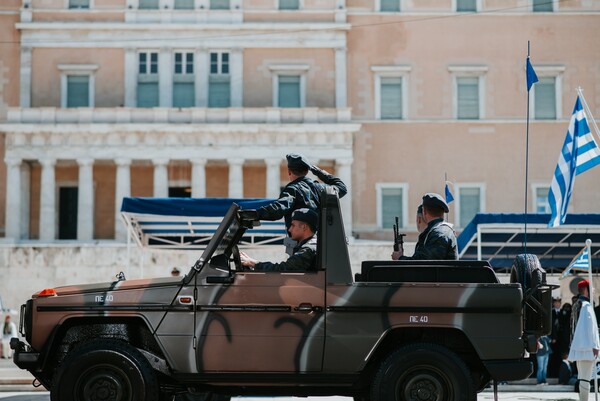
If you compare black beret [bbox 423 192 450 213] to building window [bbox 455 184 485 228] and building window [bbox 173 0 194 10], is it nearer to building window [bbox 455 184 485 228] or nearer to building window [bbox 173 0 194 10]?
building window [bbox 455 184 485 228]

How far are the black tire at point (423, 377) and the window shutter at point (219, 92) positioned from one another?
3869 centimetres

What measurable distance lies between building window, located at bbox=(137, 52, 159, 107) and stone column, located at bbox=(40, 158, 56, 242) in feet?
15.0

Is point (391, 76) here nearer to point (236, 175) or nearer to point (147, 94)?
point (236, 175)

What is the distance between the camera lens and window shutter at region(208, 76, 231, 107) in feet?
A: 159

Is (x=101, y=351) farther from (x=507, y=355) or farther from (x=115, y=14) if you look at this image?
(x=115, y=14)

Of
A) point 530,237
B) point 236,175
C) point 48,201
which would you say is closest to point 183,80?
point 236,175

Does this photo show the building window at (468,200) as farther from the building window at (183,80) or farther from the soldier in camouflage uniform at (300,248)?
the soldier in camouflage uniform at (300,248)

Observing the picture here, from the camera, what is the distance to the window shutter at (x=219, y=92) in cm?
4859

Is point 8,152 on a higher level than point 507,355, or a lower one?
higher

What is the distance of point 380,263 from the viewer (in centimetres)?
1074

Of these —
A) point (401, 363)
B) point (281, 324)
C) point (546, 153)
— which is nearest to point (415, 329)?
point (401, 363)

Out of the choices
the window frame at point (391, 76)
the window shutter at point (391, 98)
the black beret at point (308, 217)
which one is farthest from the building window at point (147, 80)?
the black beret at point (308, 217)

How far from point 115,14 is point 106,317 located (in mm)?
39953

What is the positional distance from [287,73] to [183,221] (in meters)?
23.2
